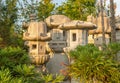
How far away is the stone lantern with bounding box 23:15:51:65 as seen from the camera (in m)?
10.8

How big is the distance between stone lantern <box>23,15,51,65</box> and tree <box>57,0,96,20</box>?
10.0 meters

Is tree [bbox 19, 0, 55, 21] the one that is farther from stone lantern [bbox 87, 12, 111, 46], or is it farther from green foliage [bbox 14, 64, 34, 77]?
green foliage [bbox 14, 64, 34, 77]

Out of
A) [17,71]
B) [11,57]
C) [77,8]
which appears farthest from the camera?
[77,8]

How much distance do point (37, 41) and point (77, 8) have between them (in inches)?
418

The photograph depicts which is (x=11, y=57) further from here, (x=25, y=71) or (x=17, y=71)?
(x=25, y=71)

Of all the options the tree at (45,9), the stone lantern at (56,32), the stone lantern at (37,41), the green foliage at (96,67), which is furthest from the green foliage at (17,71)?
the tree at (45,9)

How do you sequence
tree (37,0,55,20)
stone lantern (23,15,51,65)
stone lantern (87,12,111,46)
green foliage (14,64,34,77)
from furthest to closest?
tree (37,0,55,20) → stone lantern (87,12,111,46) → stone lantern (23,15,51,65) → green foliage (14,64,34,77)

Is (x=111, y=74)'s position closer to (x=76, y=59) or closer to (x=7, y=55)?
(x=76, y=59)

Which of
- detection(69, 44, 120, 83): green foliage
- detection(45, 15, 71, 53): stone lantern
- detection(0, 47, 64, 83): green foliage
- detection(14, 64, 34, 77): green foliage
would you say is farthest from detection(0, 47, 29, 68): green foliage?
detection(45, 15, 71, 53): stone lantern

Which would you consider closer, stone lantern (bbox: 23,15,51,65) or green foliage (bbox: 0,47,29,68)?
green foliage (bbox: 0,47,29,68)

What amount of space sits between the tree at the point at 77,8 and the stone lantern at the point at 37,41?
32.8ft

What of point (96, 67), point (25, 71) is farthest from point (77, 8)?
point (25, 71)

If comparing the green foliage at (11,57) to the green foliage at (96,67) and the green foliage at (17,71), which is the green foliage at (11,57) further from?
the green foliage at (96,67)

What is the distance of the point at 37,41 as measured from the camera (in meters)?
11.1
